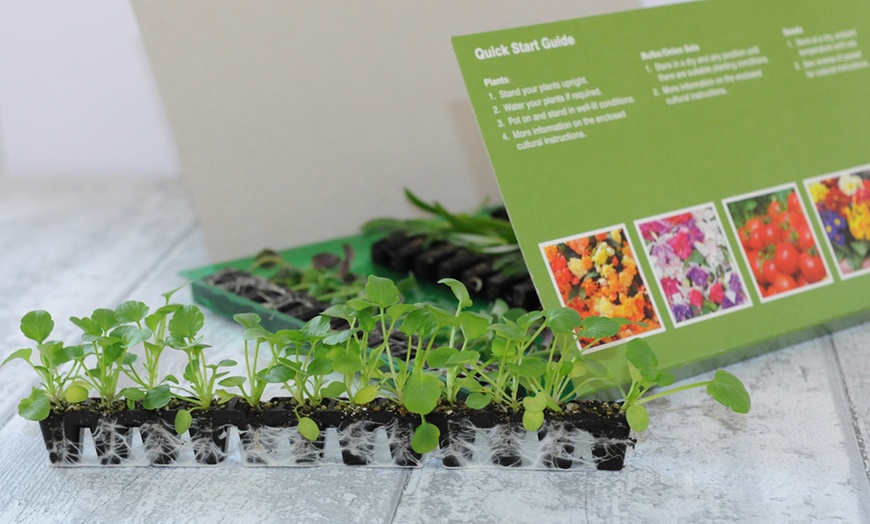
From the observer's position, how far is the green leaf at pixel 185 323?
3.60 feet

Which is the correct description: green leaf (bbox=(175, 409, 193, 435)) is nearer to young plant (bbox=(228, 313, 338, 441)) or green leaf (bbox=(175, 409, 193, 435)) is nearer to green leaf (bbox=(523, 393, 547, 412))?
young plant (bbox=(228, 313, 338, 441))

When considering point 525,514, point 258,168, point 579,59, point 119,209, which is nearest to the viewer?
point 525,514

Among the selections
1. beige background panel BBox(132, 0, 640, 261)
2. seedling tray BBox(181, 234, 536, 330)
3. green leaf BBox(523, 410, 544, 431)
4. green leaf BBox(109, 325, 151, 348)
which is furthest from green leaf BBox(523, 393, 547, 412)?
beige background panel BBox(132, 0, 640, 261)

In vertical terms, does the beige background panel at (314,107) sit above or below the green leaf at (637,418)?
above

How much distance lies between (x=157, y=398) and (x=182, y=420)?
0.13 ft

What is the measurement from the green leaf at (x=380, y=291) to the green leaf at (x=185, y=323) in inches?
7.9

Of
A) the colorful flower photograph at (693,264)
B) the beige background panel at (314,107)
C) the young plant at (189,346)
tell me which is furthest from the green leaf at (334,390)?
the beige background panel at (314,107)

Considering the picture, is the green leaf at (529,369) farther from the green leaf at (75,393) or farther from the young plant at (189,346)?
the green leaf at (75,393)

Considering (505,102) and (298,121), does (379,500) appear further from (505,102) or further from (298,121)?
(298,121)

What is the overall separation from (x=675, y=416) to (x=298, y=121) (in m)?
1.11

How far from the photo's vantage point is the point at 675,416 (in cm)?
124

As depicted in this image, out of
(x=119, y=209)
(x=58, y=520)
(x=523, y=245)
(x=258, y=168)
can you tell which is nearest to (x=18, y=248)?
(x=119, y=209)

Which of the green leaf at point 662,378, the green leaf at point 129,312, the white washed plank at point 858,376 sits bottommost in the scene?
the white washed plank at point 858,376

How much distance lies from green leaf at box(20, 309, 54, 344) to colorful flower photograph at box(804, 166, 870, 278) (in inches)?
42.7
